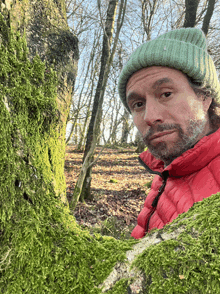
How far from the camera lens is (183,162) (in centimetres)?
148

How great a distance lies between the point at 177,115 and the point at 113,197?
530 cm

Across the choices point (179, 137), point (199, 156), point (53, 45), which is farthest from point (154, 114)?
point (53, 45)

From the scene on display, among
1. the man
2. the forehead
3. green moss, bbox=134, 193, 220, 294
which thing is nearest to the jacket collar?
the man

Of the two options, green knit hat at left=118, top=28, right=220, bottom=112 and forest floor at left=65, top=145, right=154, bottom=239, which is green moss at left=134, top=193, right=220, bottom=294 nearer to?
green knit hat at left=118, top=28, right=220, bottom=112

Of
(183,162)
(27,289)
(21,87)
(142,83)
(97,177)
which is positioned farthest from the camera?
(97,177)

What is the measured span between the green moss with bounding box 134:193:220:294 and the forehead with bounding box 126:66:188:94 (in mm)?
1365

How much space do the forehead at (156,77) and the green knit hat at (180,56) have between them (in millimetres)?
48

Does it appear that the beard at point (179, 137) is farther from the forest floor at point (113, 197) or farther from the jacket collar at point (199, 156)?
the forest floor at point (113, 197)

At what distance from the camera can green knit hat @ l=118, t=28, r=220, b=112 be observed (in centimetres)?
175

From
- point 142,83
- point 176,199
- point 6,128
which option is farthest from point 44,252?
point 142,83

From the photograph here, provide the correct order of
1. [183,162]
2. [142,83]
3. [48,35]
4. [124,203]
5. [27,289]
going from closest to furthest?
[27,289] < [48,35] < [183,162] < [142,83] < [124,203]

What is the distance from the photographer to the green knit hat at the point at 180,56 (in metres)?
1.75

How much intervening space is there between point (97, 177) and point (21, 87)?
26.8 feet

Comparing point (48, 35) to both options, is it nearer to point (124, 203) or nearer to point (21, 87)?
point (21, 87)
